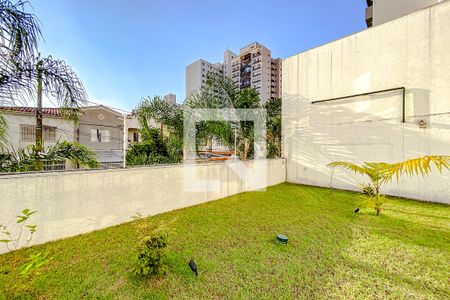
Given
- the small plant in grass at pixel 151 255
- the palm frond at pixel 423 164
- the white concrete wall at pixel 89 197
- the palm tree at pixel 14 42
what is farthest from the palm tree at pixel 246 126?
the palm tree at pixel 14 42

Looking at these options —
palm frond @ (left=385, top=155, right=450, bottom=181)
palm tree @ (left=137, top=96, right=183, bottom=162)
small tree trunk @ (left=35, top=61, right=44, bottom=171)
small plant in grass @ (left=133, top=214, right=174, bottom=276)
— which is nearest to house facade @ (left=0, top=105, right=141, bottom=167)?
palm tree @ (left=137, top=96, right=183, bottom=162)

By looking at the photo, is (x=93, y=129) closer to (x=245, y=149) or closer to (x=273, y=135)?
(x=245, y=149)

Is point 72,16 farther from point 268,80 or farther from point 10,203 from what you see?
point 268,80

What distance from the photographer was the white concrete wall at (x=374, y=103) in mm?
5457

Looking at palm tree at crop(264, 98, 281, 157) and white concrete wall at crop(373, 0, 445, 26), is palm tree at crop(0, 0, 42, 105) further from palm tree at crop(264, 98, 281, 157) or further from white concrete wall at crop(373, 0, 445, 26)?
white concrete wall at crop(373, 0, 445, 26)

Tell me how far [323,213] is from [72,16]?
302 inches

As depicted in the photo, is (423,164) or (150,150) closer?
(423,164)

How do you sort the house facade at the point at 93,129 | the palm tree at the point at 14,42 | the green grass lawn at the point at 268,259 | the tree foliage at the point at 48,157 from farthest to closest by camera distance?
the house facade at the point at 93,129 < the tree foliage at the point at 48,157 < the palm tree at the point at 14,42 < the green grass lawn at the point at 268,259

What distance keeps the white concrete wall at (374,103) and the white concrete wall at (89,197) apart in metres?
5.43

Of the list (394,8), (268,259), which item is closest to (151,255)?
(268,259)

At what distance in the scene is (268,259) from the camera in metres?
2.67

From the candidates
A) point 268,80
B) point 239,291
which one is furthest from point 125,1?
point 268,80

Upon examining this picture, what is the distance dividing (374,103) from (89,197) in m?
8.75

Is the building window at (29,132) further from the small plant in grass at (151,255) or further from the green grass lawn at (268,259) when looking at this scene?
the small plant in grass at (151,255)
